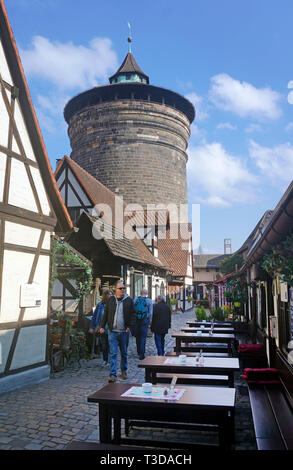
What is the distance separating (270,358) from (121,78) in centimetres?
3134

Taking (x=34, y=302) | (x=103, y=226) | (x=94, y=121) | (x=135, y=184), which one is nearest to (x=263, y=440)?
(x=34, y=302)

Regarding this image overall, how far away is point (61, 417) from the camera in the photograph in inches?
198

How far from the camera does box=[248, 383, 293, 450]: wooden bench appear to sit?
346 centimetres

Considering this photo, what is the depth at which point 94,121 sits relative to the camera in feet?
98.0

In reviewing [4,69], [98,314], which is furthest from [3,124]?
[98,314]

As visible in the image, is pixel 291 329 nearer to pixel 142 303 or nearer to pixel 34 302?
pixel 34 302

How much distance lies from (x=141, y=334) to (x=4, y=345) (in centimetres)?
397

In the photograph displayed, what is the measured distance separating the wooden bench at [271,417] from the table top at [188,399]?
44 centimetres

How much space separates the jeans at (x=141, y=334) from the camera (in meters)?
9.50

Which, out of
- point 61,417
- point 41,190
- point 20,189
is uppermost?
point 41,190

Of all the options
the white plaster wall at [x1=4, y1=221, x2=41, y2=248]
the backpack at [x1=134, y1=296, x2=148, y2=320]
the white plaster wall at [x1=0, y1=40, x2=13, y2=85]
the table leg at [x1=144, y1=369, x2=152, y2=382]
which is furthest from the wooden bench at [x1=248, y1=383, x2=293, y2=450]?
the white plaster wall at [x1=0, y1=40, x2=13, y2=85]

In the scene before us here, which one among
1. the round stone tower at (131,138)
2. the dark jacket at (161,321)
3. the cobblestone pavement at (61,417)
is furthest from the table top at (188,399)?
the round stone tower at (131,138)

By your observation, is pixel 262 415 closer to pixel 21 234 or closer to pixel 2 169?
pixel 21 234
